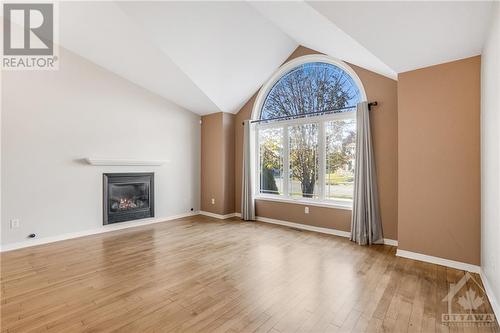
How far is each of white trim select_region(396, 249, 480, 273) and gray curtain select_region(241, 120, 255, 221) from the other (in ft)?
9.80

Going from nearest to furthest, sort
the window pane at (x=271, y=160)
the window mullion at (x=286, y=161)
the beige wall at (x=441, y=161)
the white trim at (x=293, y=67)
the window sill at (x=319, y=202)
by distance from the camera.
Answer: the beige wall at (x=441, y=161) → the white trim at (x=293, y=67) → the window sill at (x=319, y=202) → the window mullion at (x=286, y=161) → the window pane at (x=271, y=160)

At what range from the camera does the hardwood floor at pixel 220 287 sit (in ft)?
6.48

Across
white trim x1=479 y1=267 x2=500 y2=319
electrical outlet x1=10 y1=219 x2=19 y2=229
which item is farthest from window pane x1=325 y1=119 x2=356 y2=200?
electrical outlet x1=10 y1=219 x2=19 y2=229

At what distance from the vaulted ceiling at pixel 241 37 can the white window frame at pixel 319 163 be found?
0.94m

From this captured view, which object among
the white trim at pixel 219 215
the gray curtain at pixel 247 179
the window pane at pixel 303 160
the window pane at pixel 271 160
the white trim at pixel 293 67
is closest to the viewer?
the white trim at pixel 293 67

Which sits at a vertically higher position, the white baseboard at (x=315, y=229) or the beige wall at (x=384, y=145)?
the beige wall at (x=384, y=145)

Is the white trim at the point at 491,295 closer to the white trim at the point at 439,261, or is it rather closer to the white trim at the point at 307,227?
the white trim at the point at 439,261

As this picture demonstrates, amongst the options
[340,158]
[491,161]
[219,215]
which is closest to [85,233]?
A: [219,215]

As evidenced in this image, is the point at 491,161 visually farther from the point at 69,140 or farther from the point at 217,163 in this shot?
the point at 69,140

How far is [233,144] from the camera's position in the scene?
19.8 ft

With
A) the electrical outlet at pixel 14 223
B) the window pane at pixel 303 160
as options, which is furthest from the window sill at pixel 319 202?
the electrical outlet at pixel 14 223

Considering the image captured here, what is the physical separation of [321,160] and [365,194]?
106 centimetres

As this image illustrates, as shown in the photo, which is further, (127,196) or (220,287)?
(127,196)

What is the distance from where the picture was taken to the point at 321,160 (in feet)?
15.4
